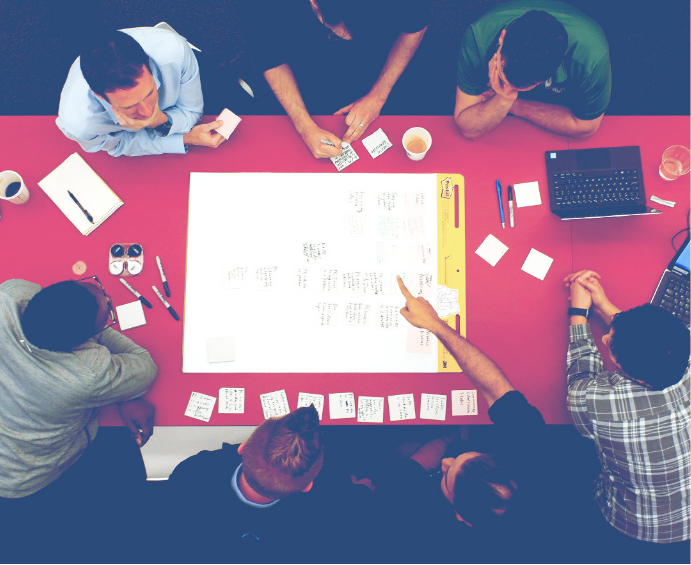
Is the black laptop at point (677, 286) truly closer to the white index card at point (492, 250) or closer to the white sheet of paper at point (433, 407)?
the white index card at point (492, 250)

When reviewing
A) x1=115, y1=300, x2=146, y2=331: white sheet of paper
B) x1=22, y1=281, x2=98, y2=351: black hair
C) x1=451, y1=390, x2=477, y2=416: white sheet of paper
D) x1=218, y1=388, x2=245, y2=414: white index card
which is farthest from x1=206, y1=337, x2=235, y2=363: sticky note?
x1=451, y1=390, x2=477, y2=416: white sheet of paper

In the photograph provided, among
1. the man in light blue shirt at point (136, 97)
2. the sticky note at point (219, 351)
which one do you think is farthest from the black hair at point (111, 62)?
the sticky note at point (219, 351)

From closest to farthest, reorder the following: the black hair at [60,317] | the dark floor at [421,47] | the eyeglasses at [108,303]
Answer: the black hair at [60,317] → the eyeglasses at [108,303] → the dark floor at [421,47]

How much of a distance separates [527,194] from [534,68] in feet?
1.56

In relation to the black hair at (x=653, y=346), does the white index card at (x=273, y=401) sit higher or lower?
lower

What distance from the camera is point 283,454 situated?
4.88ft

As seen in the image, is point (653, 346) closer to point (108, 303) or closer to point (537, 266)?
point (537, 266)

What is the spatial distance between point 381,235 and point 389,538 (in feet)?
4.55

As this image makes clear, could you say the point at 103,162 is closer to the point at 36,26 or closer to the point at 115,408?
the point at 115,408

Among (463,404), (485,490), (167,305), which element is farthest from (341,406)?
(167,305)

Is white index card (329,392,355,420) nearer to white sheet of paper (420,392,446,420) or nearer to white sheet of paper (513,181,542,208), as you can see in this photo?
white sheet of paper (420,392,446,420)

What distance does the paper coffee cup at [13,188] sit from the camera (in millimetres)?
1677

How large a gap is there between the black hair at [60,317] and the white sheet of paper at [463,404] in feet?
4.53

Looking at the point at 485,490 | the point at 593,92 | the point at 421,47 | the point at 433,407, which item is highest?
the point at 421,47
